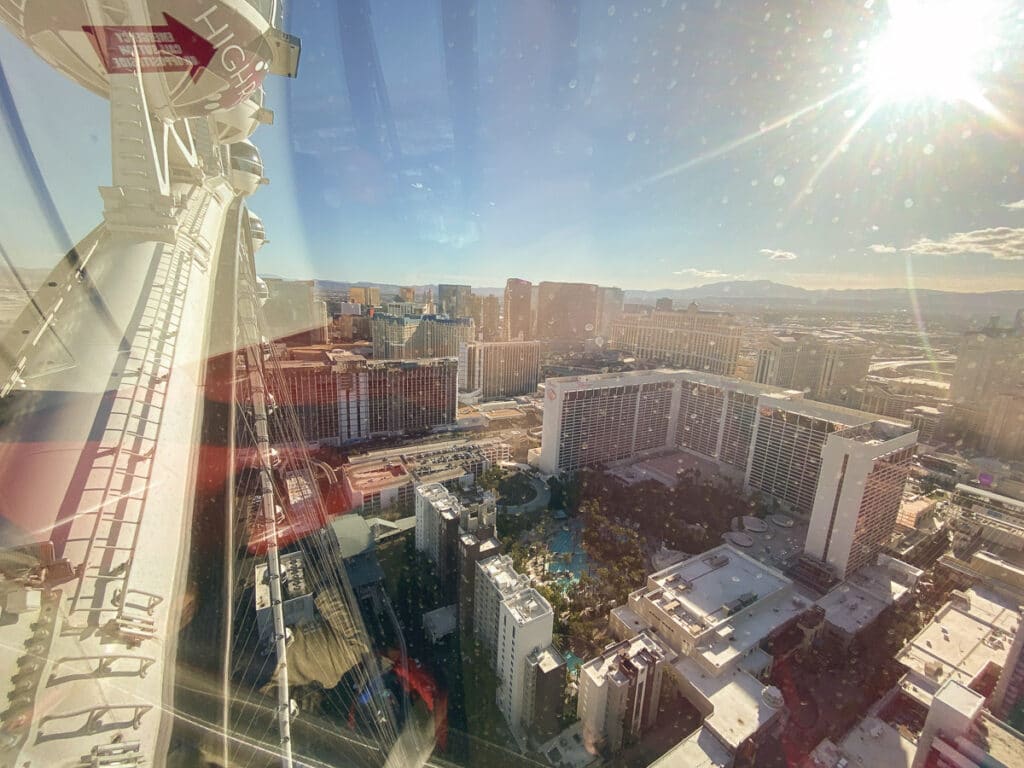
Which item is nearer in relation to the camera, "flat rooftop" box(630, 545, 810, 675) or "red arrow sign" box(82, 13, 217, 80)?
"red arrow sign" box(82, 13, 217, 80)

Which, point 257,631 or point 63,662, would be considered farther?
point 257,631

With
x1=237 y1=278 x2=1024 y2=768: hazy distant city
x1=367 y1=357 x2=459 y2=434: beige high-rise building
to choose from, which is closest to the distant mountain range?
x1=237 y1=278 x2=1024 y2=768: hazy distant city

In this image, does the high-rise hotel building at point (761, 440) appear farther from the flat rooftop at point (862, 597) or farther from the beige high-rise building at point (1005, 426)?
the beige high-rise building at point (1005, 426)

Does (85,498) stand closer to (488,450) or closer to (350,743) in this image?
(350,743)

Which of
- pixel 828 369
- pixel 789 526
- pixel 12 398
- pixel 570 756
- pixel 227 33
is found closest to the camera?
pixel 12 398

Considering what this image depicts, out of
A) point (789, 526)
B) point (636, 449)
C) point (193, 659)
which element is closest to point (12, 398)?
point (193, 659)

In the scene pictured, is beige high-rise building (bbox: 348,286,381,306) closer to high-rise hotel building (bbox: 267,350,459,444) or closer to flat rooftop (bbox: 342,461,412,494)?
high-rise hotel building (bbox: 267,350,459,444)

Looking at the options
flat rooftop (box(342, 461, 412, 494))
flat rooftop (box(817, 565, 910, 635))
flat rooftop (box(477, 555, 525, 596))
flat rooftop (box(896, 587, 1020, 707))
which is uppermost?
flat rooftop (box(477, 555, 525, 596))
